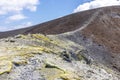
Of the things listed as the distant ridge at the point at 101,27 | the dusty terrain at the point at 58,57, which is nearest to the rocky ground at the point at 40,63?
the dusty terrain at the point at 58,57

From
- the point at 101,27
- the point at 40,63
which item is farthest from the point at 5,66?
the point at 101,27

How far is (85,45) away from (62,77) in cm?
2640

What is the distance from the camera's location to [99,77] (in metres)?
37.4

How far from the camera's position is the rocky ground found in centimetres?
3139

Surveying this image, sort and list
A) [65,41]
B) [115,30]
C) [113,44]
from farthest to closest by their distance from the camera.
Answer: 1. [115,30]
2. [113,44]
3. [65,41]

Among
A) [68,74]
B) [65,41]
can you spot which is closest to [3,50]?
[68,74]

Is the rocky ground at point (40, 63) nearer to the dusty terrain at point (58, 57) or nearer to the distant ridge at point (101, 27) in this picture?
the dusty terrain at point (58, 57)

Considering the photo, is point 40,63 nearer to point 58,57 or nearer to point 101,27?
point 58,57

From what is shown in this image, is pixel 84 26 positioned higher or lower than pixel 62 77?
higher

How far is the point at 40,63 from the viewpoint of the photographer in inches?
1332

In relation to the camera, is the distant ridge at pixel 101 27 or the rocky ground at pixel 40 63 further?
the distant ridge at pixel 101 27

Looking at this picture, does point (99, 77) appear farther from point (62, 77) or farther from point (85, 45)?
point (85, 45)

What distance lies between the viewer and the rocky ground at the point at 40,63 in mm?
31391

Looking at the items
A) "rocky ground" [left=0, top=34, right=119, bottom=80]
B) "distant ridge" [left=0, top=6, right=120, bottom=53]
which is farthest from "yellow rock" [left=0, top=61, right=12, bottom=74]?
"distant ridge" [left=0, top=6, right=120, bottom=53]
